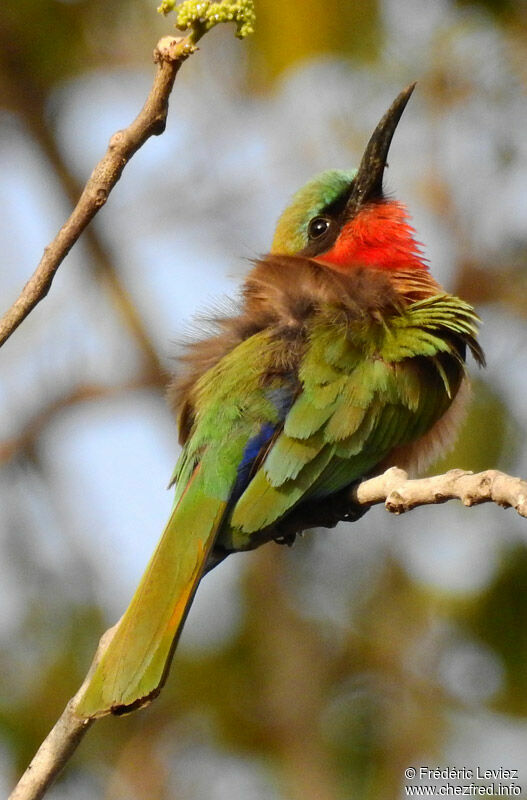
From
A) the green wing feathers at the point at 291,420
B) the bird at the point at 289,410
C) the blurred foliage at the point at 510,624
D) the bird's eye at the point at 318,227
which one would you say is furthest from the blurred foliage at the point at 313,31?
the blurred foliage at the point at 510,624

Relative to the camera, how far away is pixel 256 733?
185 inches

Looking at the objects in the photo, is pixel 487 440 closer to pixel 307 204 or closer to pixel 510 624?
pixel 510 624

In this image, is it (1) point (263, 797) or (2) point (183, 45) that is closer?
(2) point (183, 45)

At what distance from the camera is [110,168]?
1867mm

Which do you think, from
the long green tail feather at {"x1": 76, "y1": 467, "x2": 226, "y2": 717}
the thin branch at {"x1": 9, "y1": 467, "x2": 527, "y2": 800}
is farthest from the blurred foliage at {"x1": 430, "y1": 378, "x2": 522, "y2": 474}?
the thin branch at {"x1": 9, "y1": 467, "x2": 527, "y2": 800}

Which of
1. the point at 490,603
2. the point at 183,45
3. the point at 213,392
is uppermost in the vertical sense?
the point at 183,45

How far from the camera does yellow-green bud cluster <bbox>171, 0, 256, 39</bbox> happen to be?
172 centimetres

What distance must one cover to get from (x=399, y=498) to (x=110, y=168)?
764 mm

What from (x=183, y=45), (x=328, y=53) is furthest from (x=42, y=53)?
(x=183, y=45)

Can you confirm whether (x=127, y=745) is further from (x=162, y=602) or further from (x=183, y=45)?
(x=183, y=45)

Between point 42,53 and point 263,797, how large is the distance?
349 centimetres

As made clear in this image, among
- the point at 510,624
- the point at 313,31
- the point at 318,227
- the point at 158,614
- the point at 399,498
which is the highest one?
the point at 313,31

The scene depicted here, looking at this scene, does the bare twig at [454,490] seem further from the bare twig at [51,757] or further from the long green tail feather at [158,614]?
the bare twig at [51,757]

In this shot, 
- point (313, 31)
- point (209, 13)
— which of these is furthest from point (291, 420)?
point (313, 31)
